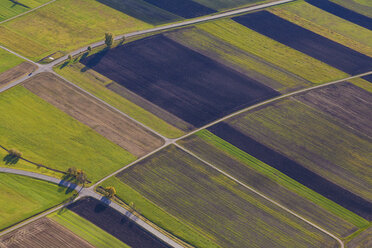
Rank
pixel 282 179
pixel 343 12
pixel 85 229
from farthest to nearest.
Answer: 1. pixel 343 12
2. pixel 282 179
3. pixel 85 229

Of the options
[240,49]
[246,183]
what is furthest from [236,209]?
[240,49]

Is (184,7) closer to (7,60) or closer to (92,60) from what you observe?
(92,60)

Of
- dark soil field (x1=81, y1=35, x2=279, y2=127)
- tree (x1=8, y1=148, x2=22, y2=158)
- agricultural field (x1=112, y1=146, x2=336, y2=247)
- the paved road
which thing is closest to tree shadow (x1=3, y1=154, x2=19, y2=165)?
tree (x1=8, y1=148, x2=22, y2=158)

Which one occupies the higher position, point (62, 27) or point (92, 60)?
point (62, 27)

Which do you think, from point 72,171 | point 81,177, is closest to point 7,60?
point 72,171

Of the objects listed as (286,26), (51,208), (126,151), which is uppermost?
(286,26)

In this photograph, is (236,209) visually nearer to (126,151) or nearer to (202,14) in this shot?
(126,151)
